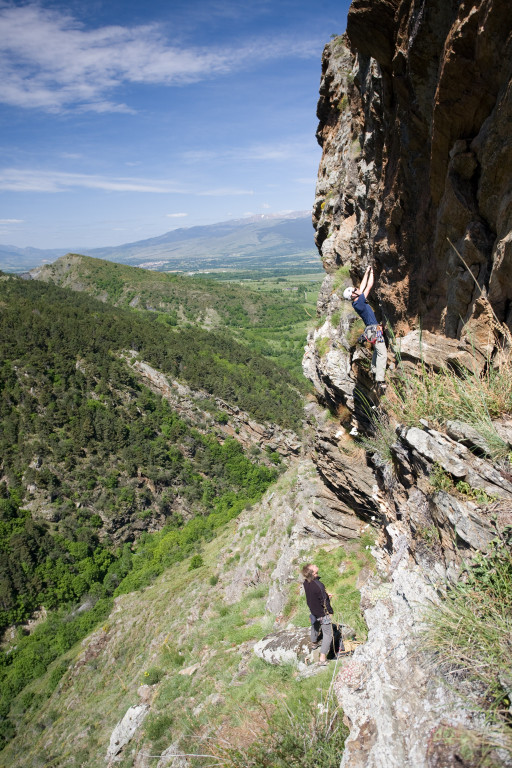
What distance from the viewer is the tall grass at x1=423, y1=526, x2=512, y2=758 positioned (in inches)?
92.5

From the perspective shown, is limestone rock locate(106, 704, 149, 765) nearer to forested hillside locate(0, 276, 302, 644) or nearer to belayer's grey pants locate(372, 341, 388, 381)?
belayer's grey pants locate(372, 341, 388, 381)

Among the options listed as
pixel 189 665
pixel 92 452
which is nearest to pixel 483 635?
pixel 189 665

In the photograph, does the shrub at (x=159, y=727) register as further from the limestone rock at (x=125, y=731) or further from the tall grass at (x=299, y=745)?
the tall grass at (x=299, y=745)

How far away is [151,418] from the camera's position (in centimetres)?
5334

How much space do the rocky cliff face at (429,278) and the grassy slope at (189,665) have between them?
6.77ft

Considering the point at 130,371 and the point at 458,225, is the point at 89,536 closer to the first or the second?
the point at 130,371

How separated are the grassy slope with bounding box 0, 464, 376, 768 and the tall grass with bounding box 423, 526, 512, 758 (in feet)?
9.26

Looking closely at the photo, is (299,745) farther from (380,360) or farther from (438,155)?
(438,155)

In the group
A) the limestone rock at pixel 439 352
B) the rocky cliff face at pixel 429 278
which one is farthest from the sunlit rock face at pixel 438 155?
the limestone rock at pixel 439 352

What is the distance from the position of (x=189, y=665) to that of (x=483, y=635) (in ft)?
37.5

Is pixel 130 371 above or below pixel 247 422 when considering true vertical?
above

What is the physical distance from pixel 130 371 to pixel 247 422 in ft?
67.2

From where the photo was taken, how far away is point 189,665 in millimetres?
11016

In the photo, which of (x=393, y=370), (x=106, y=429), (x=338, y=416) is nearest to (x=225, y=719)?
(x=393, y=370)
